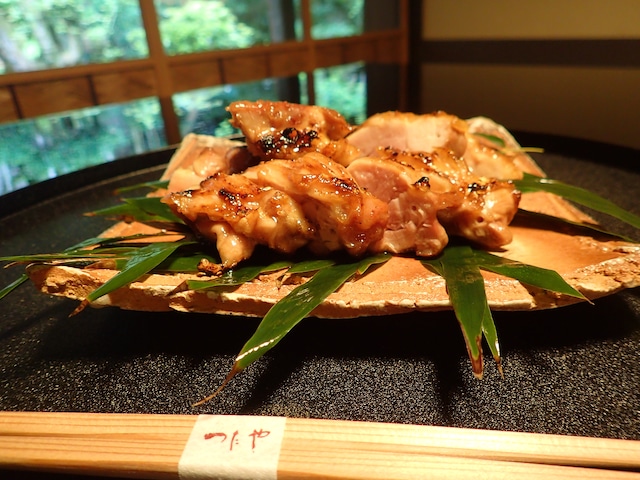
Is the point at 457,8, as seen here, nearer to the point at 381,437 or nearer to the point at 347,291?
the point at 347,291

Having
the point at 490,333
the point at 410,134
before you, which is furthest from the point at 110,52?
the point at 490,333

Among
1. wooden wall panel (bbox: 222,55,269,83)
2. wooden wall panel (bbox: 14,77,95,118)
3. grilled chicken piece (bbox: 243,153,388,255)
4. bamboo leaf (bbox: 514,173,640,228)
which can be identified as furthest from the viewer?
wooden wall panel (bbox: 222,55,269,83)

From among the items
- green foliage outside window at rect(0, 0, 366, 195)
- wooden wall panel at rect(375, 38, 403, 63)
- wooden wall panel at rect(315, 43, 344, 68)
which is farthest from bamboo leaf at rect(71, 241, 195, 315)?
wooden wall panel at rect(375, 38, 403, 63)

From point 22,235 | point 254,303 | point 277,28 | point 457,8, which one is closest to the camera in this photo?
point 254,303

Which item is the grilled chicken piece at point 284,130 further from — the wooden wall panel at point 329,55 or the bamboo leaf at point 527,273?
the wooden wall panel at point 329,55

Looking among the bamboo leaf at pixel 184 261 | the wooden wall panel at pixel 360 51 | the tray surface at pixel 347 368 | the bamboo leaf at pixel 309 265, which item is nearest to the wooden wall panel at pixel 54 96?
the tray surface at pixel 347 368

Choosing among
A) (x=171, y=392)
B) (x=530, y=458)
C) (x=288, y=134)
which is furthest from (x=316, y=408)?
(x=288, y=134)

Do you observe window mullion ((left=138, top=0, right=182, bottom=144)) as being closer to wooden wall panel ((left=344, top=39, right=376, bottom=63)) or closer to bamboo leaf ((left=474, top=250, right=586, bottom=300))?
wooden wall panel ((left=344, top=39, right=376, bottom=63))
